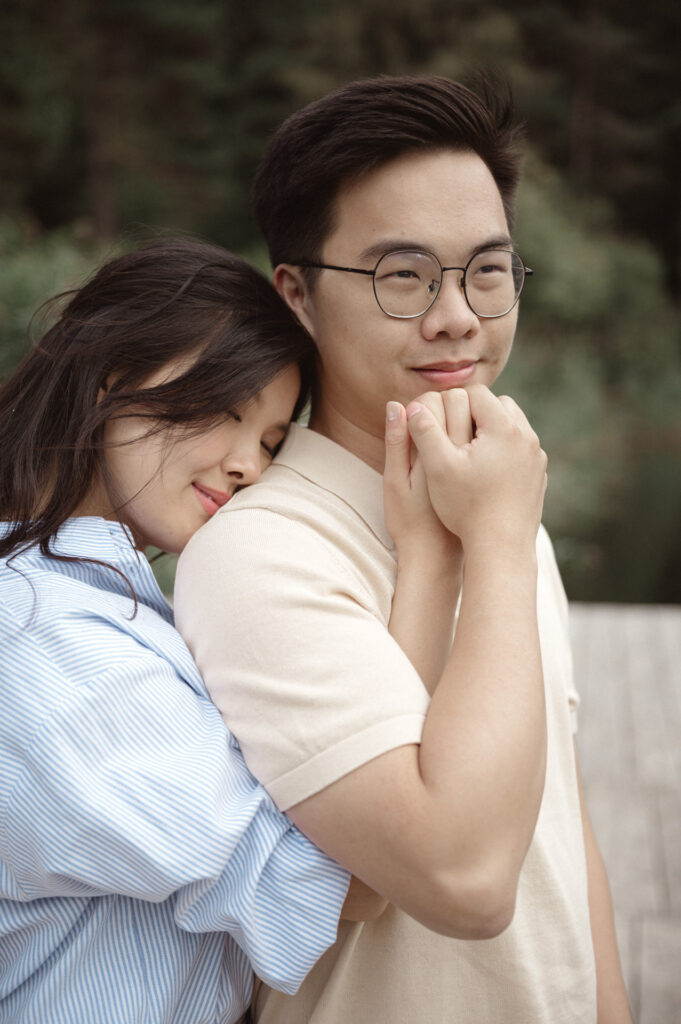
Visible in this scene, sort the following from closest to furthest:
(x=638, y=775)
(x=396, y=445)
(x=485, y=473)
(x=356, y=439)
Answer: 1. (x=485, y=473)
2. (x=396, y=445)
3. (x=356, y=439)
4. (x=638, y=775)

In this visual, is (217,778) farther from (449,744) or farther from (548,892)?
(548,892)

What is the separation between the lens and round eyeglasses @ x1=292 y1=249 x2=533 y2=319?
128cm

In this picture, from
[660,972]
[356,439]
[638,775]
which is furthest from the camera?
[638,775]

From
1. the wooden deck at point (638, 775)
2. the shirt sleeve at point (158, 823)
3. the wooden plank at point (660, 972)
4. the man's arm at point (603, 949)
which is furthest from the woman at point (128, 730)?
the wooden deck at point (638, 775)

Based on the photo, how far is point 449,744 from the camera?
0.97 metres

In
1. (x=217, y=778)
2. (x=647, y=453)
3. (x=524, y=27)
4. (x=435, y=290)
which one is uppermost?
(x=435, y=290)

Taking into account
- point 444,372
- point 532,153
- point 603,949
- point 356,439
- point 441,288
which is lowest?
point 532,153

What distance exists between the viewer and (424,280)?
50.8 inches

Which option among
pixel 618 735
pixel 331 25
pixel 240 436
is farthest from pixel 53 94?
pixel 240 436

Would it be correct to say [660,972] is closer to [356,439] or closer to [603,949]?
[603,949]

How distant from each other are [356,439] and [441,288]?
26cm

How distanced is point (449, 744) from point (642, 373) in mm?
19150

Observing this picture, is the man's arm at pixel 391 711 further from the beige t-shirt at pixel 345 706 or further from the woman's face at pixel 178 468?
the woman's face at pixel 178 468

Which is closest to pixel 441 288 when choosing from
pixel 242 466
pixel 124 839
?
pixel 242 466
